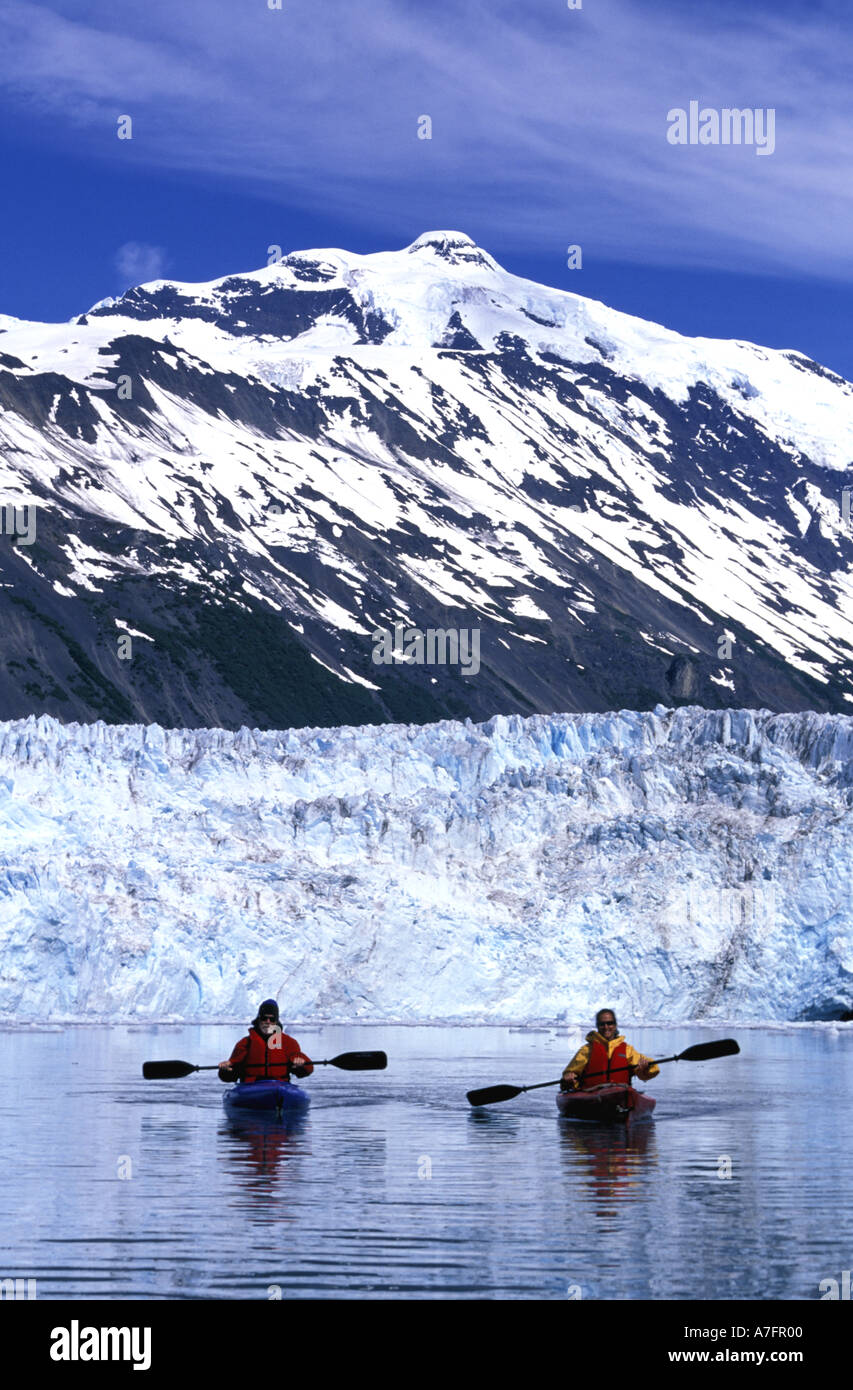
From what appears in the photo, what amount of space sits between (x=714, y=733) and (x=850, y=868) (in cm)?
814

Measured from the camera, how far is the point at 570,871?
39.3m

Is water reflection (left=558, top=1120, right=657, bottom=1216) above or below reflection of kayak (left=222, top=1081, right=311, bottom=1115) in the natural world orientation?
below

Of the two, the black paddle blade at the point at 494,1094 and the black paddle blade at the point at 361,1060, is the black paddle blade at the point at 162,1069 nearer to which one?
the black paddle blade at the point at 361,1060

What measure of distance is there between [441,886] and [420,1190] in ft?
Result: 77.4

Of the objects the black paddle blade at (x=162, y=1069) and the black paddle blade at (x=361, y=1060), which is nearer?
the black paddle blade at (x=162, y=1069)

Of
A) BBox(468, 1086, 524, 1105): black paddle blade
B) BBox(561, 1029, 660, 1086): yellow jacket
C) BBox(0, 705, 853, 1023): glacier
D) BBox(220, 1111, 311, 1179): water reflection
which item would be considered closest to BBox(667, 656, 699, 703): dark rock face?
BBox(0, 705, 853, 1023): glacier

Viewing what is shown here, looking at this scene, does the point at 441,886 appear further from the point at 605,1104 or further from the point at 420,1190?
the point at 420,1190

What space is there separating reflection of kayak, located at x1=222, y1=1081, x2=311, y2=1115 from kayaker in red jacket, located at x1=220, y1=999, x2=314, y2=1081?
0.51 ft

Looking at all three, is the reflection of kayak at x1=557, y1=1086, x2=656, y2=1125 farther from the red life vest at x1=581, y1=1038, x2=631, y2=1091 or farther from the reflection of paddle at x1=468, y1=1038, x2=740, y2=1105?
the reflection of paddle at x1=468, y1=1038, x2=740, y2=1105

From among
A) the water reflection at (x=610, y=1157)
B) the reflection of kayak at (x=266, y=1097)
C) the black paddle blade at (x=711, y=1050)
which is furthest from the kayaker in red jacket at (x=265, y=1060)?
the black paddle blade at (x=711, y=1050)

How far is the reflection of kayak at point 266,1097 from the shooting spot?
69.6ft

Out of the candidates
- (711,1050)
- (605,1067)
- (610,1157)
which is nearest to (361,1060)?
(605,1067)

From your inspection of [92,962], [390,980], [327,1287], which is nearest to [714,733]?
[390,980]

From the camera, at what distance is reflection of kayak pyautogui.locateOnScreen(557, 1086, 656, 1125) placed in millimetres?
20719
